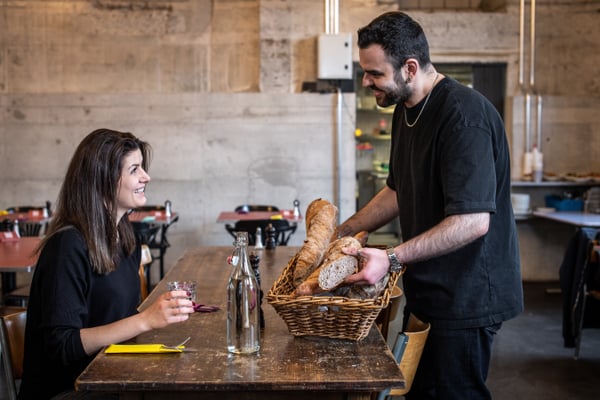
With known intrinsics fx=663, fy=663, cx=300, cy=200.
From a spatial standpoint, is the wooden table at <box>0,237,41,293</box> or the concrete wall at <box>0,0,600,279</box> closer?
the wooden table at <box>0,237,41,293</box>

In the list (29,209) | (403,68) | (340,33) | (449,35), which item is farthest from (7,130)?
(403,68)

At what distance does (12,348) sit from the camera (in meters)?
2.39

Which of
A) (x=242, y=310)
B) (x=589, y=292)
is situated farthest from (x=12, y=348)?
(x=589, y=292)

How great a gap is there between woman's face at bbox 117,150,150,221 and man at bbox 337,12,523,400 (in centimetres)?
82

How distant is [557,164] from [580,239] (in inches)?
132

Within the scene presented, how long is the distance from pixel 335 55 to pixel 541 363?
13.5 ft

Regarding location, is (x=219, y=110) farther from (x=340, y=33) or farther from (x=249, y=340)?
(x=249, y=340)

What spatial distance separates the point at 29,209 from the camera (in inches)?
280

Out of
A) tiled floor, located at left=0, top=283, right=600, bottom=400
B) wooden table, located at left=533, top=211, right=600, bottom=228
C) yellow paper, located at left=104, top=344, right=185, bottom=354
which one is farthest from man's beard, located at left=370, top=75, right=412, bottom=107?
wooden table, located at left=533, top=211, right=600, bottom=228

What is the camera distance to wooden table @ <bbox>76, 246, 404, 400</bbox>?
61.8 inches

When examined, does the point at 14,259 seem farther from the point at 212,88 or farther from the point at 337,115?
the point at 337,115

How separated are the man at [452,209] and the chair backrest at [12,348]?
1388 mm

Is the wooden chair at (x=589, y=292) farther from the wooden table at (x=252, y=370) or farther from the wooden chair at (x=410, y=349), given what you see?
the wooden table at (x=252, y=370)

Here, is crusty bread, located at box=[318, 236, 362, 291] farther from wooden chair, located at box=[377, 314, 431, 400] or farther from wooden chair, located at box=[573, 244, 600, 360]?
wooden chair, located at box=[573, 244, 600, 360]
